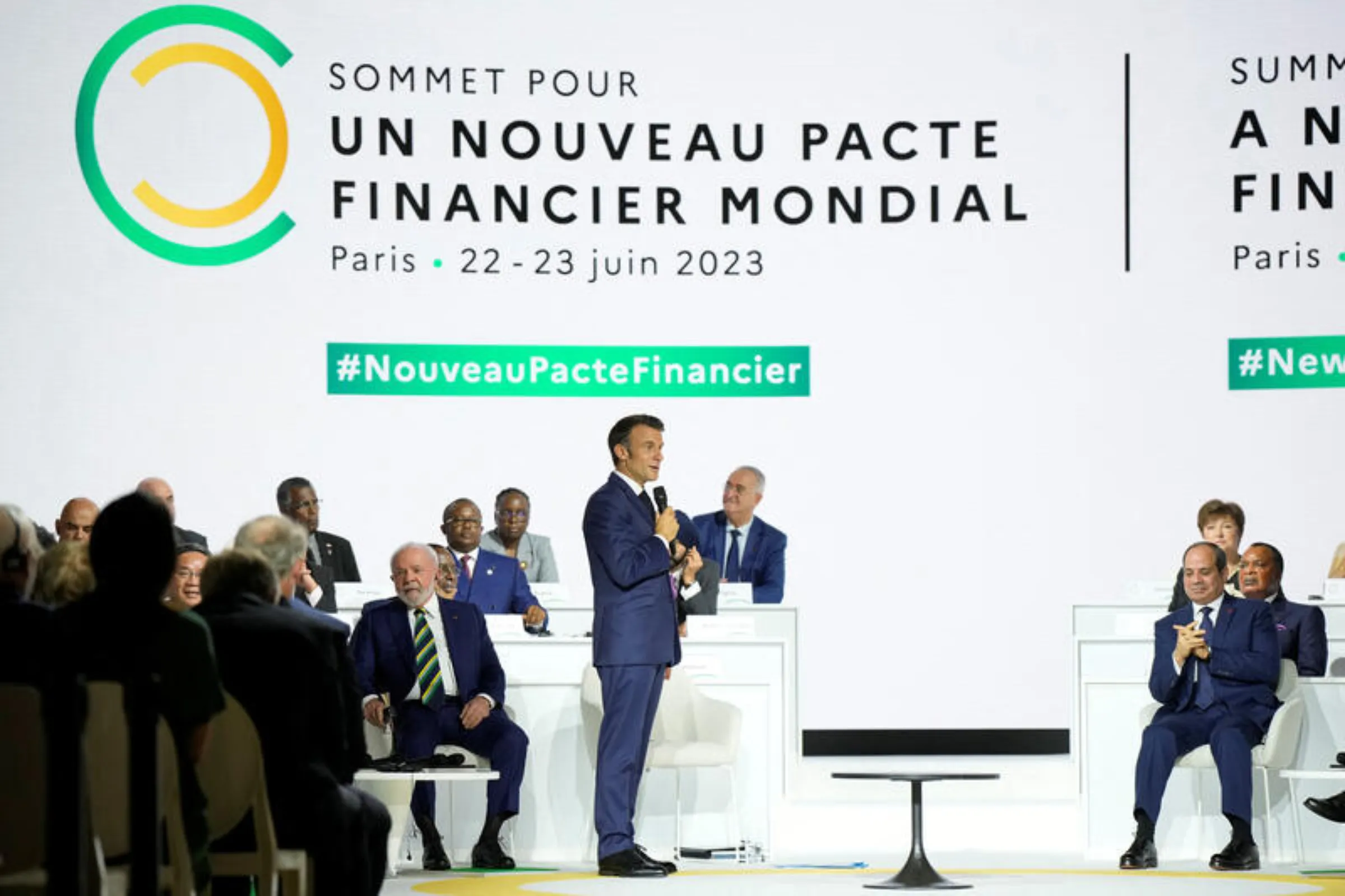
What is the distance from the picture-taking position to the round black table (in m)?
6.72

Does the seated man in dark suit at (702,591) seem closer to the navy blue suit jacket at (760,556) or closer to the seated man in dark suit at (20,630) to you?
the navy blue suit jacket at (760,556)

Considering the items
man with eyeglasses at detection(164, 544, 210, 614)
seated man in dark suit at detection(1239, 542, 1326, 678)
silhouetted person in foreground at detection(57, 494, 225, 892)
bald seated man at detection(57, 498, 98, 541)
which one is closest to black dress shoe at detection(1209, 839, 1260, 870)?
seated man in dark suit at detection(1239, 542, 1326, 678)

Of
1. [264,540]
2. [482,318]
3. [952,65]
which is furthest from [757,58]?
[264,540]

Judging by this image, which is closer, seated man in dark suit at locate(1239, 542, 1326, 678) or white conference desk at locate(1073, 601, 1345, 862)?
white conference desk at locate(1073, 601, 1345, 862)

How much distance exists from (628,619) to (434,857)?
3.78 ft

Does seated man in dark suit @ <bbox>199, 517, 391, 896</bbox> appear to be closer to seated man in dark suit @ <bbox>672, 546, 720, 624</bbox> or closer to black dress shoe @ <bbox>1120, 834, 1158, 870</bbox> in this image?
black dress shoe @ <bbox>1120, 834, 1158, 870</bbox>

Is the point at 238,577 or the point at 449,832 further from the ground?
the point at 238,577

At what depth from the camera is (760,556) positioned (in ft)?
33.3

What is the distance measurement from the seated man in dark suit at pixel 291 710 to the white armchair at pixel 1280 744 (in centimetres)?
393

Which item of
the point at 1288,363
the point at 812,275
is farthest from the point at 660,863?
the point at 1288,363

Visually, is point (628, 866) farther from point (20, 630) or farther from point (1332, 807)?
point (20, 630)

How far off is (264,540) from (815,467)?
6.30m

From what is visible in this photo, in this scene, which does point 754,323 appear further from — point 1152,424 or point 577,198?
point 1152,424

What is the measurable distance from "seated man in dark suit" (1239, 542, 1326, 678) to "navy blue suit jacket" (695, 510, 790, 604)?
246 centimetres
